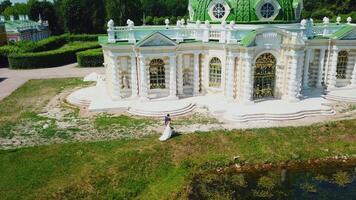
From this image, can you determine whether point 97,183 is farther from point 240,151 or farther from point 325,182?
point 325,182

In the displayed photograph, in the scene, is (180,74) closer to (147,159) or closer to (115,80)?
(115,80)

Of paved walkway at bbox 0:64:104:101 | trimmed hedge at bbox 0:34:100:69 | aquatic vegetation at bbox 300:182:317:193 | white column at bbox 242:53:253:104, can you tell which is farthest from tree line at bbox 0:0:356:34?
aquatic vegetation at bbox 300:182:317:193

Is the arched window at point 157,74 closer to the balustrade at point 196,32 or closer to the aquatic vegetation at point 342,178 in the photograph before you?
the balustrade at point 196,32

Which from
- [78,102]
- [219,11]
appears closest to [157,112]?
[78,102]

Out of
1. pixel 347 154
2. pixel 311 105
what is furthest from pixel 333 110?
pixel 347 154

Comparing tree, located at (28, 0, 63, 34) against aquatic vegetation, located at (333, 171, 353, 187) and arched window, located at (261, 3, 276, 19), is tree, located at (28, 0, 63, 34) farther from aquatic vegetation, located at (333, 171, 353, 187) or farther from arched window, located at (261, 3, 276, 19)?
aquatic vegetation, located at (333, 171, 353, 187)
